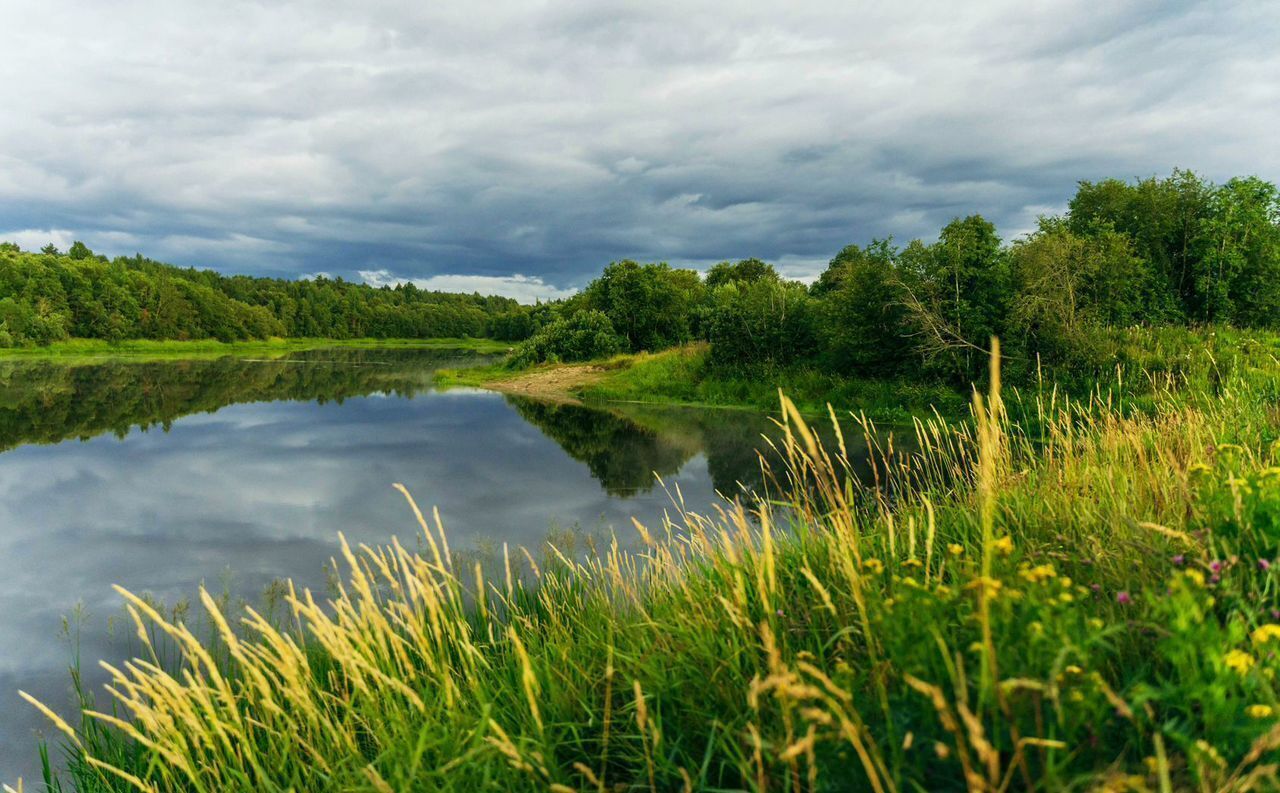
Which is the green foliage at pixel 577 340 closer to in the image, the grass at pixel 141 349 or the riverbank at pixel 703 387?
the riverbank at pixel 703 387

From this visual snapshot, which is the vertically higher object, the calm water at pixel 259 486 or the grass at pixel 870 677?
the grass at pixel 870 677

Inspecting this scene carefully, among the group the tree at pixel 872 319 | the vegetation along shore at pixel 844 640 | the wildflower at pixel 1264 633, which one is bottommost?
the vegetation along shore at pixel 844 640

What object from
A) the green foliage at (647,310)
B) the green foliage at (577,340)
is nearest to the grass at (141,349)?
the green foliage at (577,340)

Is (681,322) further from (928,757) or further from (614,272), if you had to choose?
(928,757)

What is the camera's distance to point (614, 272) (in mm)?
43812

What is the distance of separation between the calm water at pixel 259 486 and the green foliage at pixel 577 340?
871 centimetres

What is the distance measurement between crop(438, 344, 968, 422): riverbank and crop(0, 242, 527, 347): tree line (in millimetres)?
68775

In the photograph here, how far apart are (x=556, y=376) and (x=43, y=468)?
77.5ft

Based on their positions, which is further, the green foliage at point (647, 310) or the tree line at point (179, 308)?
the tree line at point (179, 308)

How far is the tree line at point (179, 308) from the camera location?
253 ft

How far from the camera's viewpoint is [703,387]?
28453 millimetres

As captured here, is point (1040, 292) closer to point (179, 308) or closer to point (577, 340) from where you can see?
point (577, 340)

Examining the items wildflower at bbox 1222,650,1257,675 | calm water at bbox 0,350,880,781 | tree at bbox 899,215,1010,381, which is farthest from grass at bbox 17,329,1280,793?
tree at bbox 899,215,1010,381

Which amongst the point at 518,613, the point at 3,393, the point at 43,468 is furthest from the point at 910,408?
the point at 3,393
